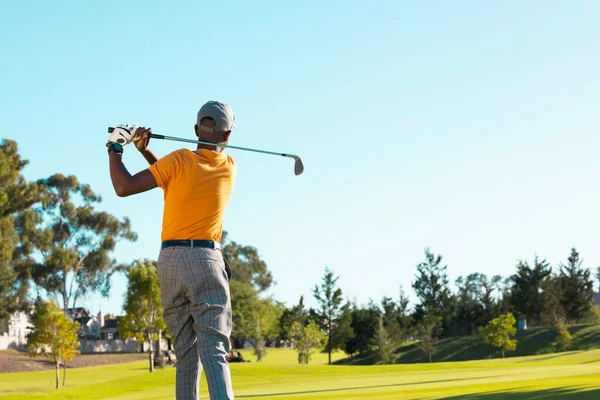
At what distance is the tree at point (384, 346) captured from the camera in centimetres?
5909

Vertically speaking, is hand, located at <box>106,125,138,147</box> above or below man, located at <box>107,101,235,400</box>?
above

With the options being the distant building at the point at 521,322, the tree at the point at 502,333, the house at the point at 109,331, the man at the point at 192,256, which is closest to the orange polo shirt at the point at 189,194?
the man at the point at 192,256

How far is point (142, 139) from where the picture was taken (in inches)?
187

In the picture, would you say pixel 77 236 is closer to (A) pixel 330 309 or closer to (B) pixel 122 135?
(A) pixel 330 309

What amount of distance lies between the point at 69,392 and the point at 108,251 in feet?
177

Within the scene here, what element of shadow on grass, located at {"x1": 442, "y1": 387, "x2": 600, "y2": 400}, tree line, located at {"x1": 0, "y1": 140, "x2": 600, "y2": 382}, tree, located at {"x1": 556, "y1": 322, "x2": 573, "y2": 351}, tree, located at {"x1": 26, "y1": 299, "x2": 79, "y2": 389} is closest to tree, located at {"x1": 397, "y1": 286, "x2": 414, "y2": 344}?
tree line, located at {"x1": 0, "y1": 140, "x2": 600, "y2": 382}

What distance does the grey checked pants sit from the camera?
4316mm

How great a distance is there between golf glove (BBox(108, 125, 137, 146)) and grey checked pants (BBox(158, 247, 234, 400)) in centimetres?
71

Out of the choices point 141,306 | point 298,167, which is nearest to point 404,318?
point 141,306

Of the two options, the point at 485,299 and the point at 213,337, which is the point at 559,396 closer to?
the point at 213,337

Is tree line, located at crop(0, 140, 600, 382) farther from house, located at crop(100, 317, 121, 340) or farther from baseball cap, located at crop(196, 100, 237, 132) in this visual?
baseball cap, located at crop(196, 100, 237, 132)

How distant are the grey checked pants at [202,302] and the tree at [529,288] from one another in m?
63.7

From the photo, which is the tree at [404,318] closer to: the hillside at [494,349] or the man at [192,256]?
the hillside at [494,349]

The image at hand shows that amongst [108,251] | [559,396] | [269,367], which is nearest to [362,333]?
[108,251]
